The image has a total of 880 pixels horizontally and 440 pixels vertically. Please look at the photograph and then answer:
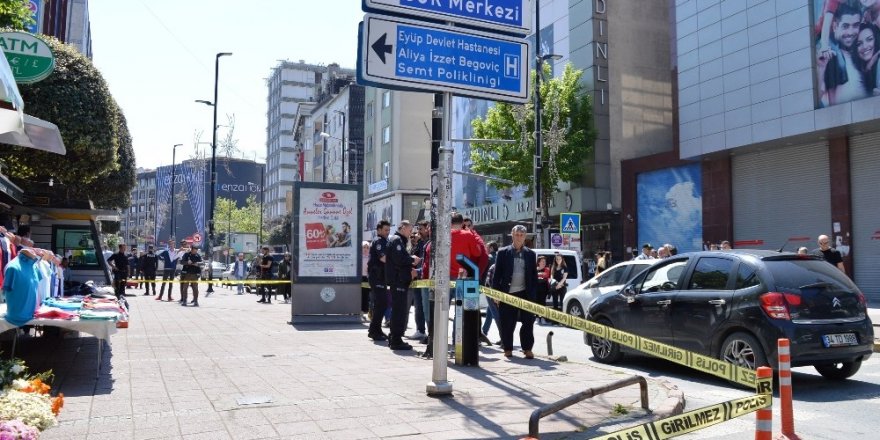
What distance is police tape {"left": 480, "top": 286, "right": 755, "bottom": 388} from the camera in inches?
213

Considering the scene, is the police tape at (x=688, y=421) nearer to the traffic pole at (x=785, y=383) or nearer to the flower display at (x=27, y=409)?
the traffic pole at (x=785, y=383)

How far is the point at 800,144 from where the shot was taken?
25.2m

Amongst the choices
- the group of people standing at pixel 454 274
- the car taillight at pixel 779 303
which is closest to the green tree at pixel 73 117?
the group of people standing at pixel 454 274

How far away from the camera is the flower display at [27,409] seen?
4.97m

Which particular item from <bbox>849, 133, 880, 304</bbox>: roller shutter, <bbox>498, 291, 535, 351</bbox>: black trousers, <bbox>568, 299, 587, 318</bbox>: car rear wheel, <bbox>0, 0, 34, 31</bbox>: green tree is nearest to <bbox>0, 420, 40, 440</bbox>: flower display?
<bbox>498, 291, 535, 351</bbox>: black trousers

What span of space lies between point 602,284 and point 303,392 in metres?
9.19

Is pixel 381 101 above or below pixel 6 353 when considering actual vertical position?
above

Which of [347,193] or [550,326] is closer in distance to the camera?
[347,193]

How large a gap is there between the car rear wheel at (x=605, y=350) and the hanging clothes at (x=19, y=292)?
6839 millimetres

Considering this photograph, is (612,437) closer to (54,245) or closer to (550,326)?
(550,326)

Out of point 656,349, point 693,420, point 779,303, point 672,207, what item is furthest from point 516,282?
point 672,207

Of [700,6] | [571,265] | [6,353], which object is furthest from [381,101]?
[6,353]

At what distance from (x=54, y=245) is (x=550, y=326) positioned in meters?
11.0

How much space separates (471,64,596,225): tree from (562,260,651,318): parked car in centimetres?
1454
